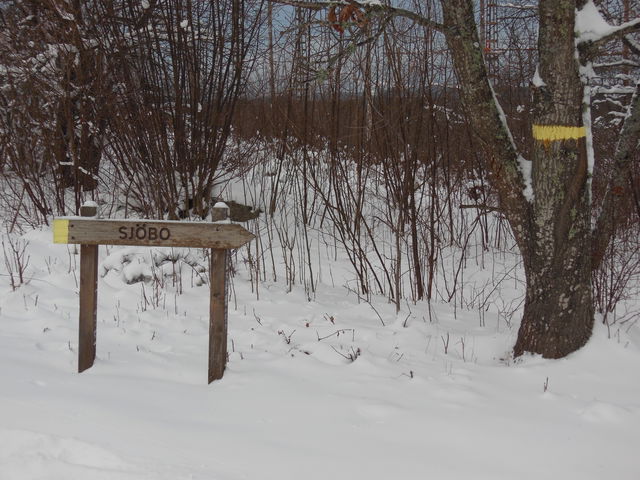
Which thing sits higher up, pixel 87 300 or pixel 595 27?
pixel 595 27

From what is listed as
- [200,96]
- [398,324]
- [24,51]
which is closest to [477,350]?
[398,324]

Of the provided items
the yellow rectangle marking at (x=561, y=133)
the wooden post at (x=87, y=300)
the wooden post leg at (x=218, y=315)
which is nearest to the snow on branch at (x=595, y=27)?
the yellow rectangle marking at (x=561, y=133)

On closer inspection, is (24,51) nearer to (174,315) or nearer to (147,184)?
(147,184)

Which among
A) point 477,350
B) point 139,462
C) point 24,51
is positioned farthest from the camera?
point 24,51

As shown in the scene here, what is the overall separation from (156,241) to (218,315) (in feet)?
1.90

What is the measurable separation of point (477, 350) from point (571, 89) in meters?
1.88

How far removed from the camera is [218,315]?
141 inches

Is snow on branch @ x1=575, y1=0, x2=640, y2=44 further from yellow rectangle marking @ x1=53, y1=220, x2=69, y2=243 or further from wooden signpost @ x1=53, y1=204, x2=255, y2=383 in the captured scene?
yellow rectangle marking @ x1=53, y1=220, x2=69, y2=243

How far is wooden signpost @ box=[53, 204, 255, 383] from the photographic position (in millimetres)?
3455

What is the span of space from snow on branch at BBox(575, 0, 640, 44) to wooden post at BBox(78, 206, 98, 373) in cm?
315

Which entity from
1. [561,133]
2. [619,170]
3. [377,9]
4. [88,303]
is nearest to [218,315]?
[88,303]

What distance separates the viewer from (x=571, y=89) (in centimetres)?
351

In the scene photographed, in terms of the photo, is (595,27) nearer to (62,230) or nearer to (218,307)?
(218,307)

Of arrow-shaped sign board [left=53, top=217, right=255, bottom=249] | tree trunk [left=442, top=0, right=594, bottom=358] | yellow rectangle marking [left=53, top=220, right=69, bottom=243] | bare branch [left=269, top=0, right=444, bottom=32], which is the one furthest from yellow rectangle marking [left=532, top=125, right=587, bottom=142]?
yellow rectangle marking [left=53, top=220, right=69, bottom=243]
